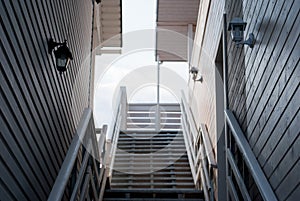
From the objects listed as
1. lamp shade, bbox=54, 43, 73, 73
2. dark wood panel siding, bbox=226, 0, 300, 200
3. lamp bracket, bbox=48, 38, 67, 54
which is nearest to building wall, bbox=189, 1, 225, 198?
dark wood panel siding, bbox=226, 0, 300, 200

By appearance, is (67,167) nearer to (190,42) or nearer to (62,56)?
(62,56)

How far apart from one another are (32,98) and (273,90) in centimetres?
155

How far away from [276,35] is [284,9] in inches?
8.8

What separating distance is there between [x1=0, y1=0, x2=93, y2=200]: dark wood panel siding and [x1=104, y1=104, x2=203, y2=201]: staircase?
1.33m

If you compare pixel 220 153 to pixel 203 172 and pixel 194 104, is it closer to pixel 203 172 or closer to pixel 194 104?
pixel 203 172

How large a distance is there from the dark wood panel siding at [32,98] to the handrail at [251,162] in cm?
141

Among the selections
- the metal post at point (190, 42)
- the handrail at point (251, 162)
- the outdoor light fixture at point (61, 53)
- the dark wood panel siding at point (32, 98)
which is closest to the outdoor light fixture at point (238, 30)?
the handrail at point (251, 162)

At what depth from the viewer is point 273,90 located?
2.92m

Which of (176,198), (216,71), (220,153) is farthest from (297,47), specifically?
(176,198)

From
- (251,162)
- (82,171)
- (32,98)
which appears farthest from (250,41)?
(82,171)

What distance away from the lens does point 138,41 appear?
36.2 feet

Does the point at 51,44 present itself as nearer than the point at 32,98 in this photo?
No

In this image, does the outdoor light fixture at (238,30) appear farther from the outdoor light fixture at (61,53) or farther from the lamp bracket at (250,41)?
the outdoor light fixture at (61,53)

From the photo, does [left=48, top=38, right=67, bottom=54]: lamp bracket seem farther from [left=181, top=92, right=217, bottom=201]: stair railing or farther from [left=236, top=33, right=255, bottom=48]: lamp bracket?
[left=181, top=92, right=217, bottom=201]: stair railing
